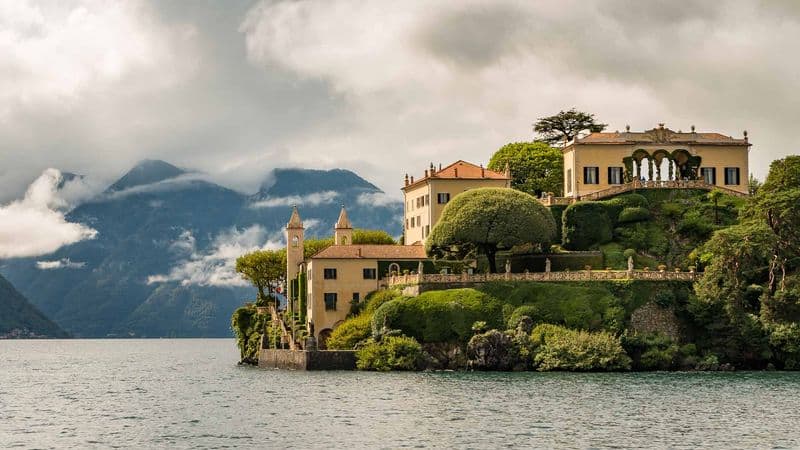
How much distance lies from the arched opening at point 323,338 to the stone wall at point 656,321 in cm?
2588

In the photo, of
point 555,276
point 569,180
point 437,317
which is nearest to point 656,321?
point 555,276

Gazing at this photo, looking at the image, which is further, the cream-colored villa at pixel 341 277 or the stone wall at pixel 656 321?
the cream-colored villa at pixel 341 277

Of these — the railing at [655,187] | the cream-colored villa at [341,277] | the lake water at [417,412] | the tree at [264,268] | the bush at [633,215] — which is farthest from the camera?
the tree at [264,268]

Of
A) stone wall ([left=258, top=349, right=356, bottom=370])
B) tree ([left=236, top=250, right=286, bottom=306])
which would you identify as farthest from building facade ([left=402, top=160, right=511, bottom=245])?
stone wall ([left=258, top=349, right=356, bottom=370])

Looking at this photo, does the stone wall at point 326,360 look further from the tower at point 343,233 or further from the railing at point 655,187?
the railing at point 655,187

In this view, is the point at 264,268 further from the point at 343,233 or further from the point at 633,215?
the point at 633,215

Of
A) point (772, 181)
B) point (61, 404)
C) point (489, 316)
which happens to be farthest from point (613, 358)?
point (61, 404)

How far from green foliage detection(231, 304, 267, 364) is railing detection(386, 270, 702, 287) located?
21768 mm

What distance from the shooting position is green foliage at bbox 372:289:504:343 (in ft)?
332

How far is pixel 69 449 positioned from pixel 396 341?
149 ft

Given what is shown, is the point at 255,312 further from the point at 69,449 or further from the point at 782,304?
the point at 69,449

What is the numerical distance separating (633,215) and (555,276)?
16571 millimetres

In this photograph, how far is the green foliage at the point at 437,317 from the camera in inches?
3984

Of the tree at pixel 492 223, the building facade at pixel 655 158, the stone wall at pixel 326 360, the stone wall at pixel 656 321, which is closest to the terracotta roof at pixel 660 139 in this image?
the building facade at pixel 655 158
